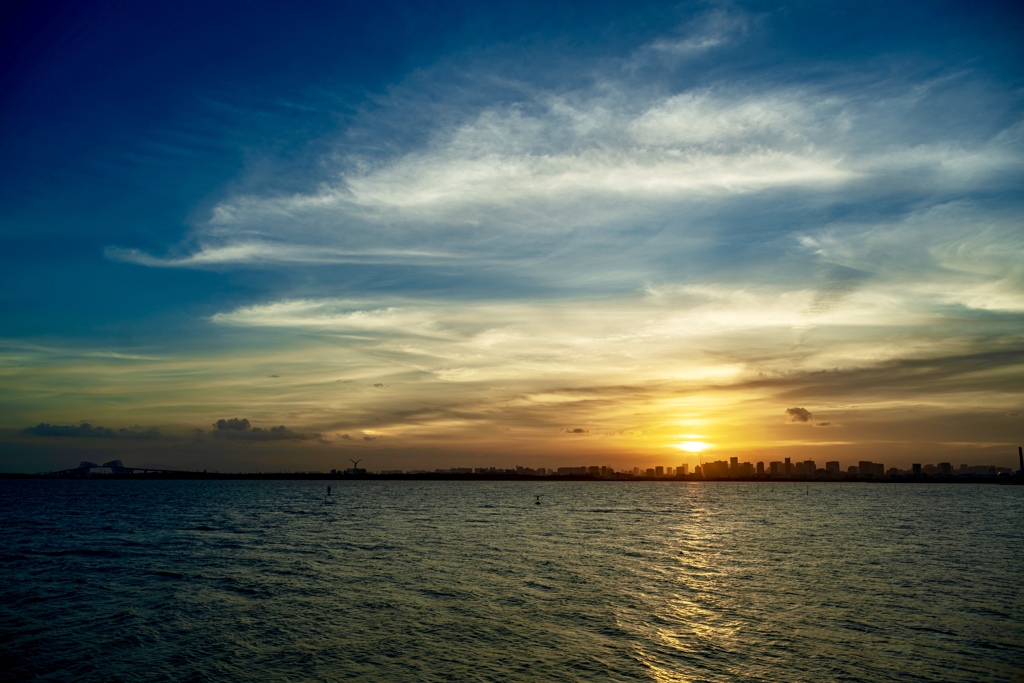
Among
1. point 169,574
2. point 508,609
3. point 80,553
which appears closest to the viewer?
point 508,609

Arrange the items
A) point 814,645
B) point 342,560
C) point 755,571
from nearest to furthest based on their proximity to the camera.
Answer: point 814,645
point 755,571
point 342,560

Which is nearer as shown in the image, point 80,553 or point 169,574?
point 169,574

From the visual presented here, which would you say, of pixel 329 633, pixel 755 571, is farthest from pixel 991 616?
pixel 329 633

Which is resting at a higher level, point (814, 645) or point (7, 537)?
point (814, 645)

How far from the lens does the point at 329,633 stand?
31766 millimetres

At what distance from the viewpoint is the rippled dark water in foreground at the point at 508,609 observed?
2694 centimetres

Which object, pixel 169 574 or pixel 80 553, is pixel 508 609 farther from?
pixel 80 553

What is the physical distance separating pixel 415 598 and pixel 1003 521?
372 ft

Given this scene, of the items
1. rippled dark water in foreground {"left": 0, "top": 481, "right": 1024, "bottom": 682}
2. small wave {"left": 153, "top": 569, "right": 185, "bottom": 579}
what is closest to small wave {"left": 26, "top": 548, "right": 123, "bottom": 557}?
rippled dark water in foreground {"left": 0, "top": 481, "right": 1024, "bottom": 682}

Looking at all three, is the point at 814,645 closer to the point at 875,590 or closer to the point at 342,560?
the point at 875,590

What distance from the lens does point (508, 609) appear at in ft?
120

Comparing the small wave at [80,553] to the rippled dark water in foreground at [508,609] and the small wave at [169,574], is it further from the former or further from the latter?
the small wave at [169,574]

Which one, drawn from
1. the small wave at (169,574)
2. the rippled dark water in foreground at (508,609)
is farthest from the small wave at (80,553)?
the small wave at (169,574)

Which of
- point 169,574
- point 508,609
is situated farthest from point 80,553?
point 508,609
